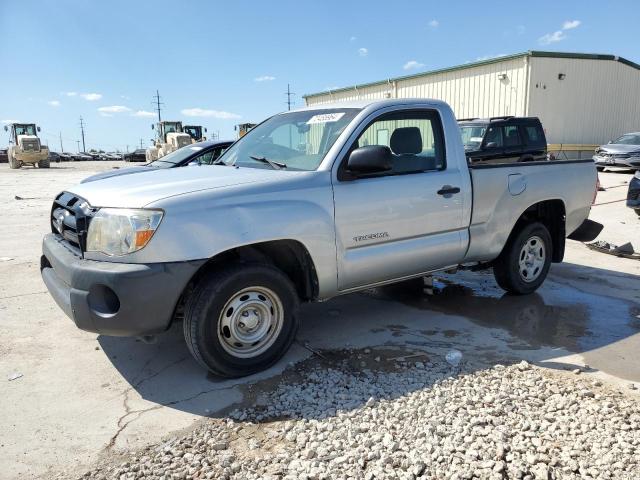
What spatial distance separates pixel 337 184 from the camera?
12.8 feet

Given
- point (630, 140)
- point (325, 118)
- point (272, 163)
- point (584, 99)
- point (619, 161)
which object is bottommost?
point (619, 161)

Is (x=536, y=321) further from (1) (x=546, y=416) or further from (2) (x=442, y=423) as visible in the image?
(2) (x=442, y=423)

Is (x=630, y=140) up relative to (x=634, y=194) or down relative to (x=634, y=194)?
up

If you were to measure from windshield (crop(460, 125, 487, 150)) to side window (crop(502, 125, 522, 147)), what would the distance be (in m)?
0.58

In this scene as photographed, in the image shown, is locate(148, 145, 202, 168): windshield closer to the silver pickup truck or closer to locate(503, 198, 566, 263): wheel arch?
the silver pickup truck

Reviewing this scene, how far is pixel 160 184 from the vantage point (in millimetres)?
3648

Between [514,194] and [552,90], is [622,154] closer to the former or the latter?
[552,90]

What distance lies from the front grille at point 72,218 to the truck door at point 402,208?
1.74 metres

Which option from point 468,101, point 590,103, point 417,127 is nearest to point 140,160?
point 468,101

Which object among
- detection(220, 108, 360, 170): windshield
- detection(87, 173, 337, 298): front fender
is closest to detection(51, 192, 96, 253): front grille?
detection(87, 173, 337, 298): front fender

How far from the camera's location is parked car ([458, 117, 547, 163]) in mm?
11938

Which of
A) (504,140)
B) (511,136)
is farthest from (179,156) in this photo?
(511,136)

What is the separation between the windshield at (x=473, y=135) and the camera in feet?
39.4

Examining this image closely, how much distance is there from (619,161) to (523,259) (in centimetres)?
1688
